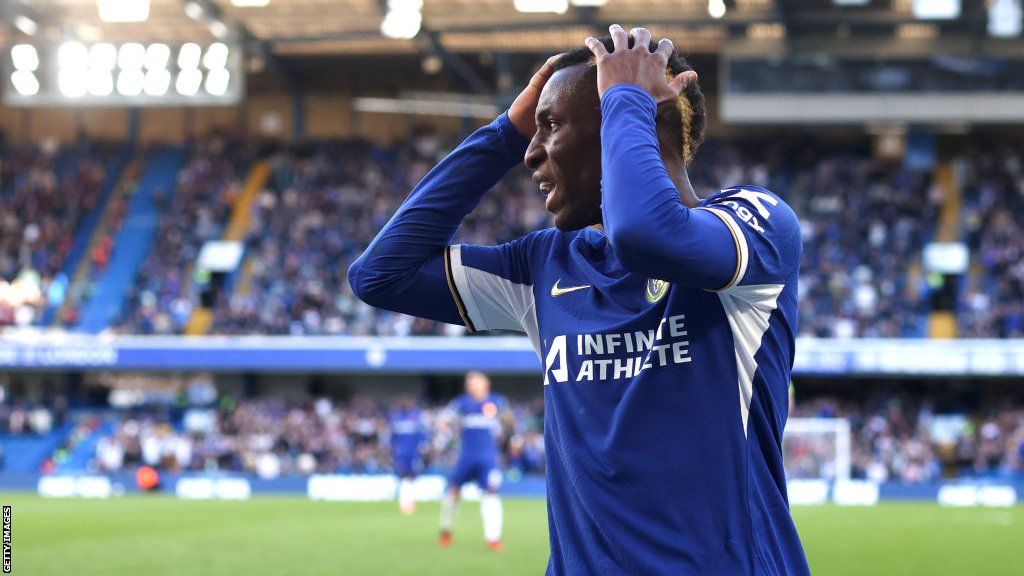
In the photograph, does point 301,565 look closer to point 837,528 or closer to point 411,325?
point 837,528

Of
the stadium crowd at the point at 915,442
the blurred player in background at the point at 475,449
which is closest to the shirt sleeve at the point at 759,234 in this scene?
the blurred player in background at the point at 475,449

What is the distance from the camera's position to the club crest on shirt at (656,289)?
8.59 ft

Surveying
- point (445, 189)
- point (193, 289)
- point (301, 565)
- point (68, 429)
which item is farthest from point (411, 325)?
point (445, 189)

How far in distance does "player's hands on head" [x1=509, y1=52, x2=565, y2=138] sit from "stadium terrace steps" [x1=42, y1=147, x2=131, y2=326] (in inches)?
1486

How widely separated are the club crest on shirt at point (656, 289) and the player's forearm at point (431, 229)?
0.73m

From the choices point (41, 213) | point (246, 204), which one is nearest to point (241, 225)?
point (246, 204)

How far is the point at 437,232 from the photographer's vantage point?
128 inches

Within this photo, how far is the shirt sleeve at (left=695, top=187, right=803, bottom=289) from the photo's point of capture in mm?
2463

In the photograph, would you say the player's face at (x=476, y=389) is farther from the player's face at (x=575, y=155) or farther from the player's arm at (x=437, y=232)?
the player's face at (x=575, y=155)

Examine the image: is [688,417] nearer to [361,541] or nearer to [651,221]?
[651,221]

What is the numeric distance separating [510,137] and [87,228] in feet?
138

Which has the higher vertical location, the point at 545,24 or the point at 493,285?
the point at 545,24

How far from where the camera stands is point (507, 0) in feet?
116

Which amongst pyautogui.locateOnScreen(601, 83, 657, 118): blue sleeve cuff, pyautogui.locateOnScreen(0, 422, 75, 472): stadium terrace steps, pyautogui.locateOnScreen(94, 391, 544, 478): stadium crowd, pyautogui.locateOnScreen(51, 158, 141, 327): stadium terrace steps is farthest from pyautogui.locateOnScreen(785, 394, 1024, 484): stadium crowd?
pyautogui.locateOnScreen(601, 83, 657, 118): blue sleeve cuff
